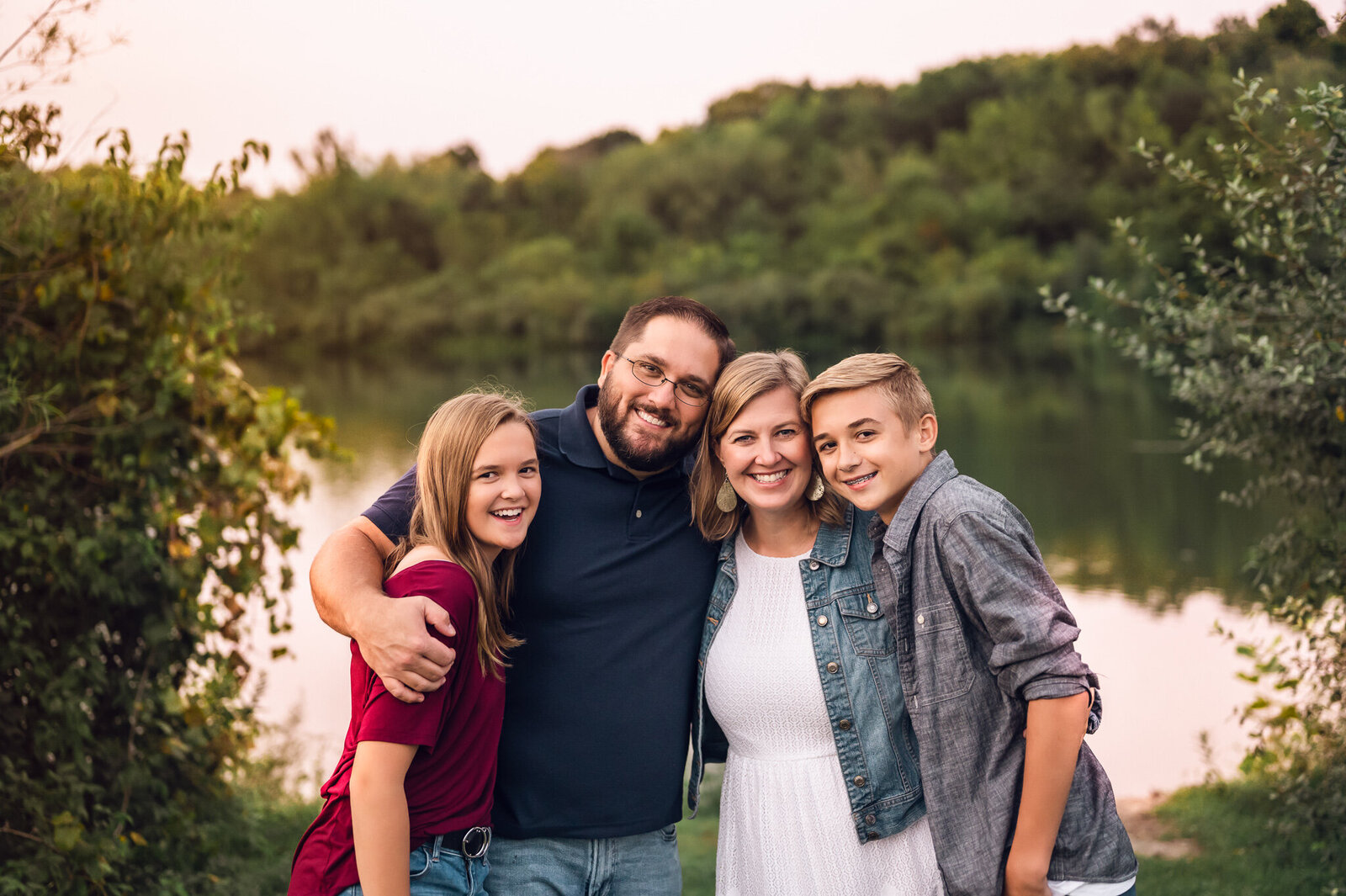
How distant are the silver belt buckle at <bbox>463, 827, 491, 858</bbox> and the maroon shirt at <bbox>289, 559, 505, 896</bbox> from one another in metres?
0.02

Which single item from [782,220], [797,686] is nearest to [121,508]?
[797,686]

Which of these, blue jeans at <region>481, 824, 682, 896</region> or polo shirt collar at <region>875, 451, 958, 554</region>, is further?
blue jeans at <region>481, 824, 682, 896</region>

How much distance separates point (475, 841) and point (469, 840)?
0.05 ft

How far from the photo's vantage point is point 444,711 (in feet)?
6.43

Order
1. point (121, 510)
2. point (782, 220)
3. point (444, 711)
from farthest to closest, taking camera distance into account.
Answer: point (782, 220) → point (121, 510) → point (444, 711)

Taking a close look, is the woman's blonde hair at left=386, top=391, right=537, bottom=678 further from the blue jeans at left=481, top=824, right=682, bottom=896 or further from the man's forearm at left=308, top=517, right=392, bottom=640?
the blue jeans at left=481, top=824, right=682, bottom=896

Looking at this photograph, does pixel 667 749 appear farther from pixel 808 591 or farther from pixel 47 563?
pixel 47 563

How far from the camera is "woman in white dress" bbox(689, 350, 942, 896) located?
219 cm

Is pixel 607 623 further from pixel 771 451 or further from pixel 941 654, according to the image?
pixel 941 654

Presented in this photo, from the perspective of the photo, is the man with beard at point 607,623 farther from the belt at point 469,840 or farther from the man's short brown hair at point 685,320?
the belt at point 469,840

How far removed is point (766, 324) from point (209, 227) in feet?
121

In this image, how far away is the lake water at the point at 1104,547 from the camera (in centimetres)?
700

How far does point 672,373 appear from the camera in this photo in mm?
2490

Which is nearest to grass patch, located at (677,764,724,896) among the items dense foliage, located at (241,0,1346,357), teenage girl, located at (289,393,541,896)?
teenage girl, located at (289,393,541,896)
